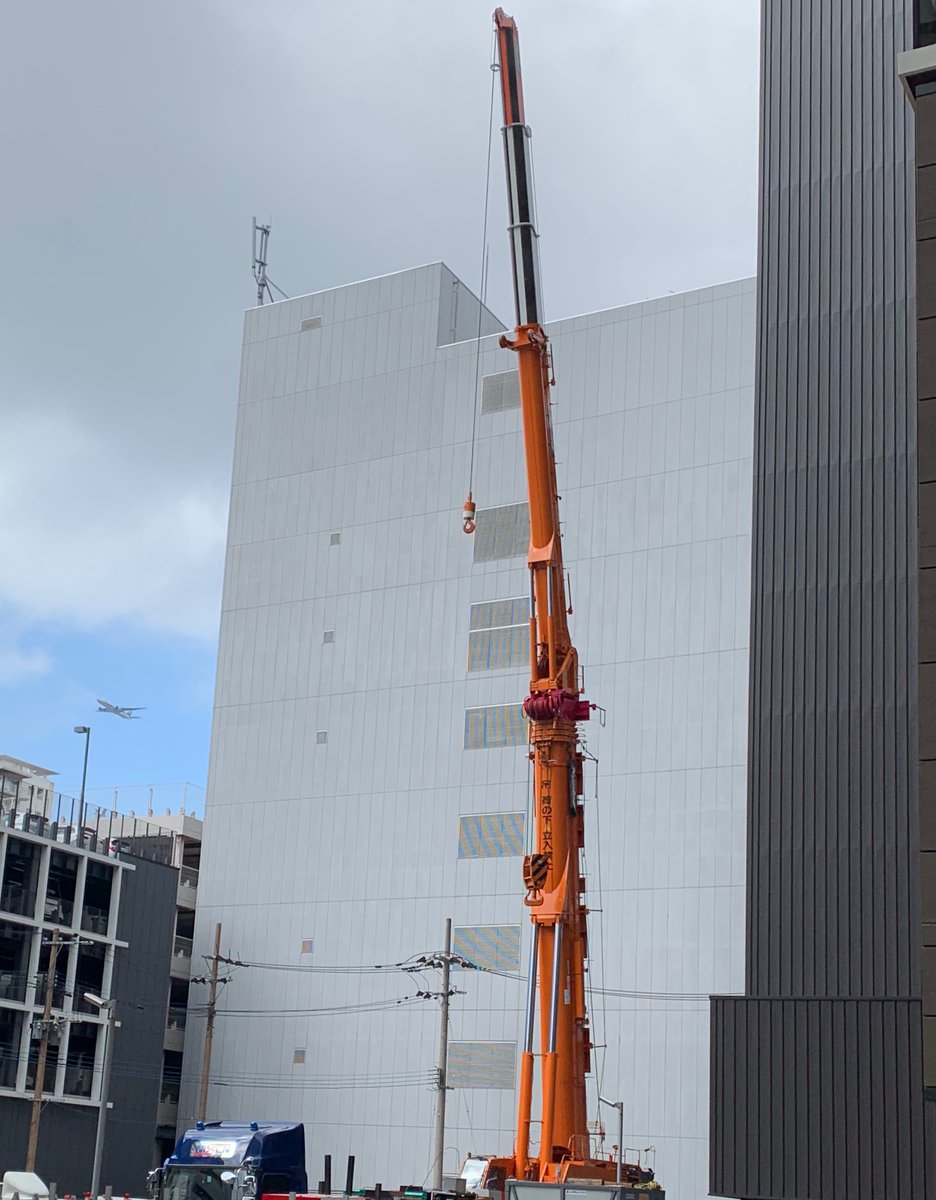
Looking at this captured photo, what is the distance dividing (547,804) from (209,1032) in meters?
45.7

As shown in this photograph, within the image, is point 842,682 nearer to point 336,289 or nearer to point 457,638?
point 457,638

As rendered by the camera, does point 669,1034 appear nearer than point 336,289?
Yes

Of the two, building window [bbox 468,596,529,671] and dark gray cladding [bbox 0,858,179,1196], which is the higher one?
building window [bbox 468,596,529,671]

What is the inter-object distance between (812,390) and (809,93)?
31.5 feet

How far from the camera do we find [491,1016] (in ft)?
229

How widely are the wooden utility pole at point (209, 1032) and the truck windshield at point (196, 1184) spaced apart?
39.8 m

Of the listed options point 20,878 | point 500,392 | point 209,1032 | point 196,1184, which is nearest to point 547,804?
point 196,1184

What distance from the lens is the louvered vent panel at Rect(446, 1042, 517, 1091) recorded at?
6862 cm

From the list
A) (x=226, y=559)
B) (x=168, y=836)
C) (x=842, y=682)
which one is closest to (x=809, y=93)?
(x=842, y=682)

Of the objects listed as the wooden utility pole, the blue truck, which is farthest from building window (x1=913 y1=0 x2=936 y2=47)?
the wooden utility pole

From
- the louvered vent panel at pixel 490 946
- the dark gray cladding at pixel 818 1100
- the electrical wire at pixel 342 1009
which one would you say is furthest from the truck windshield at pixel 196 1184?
the electrical wire at pixel 342 1009

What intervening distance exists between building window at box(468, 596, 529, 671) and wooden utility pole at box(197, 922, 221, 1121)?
698 inches

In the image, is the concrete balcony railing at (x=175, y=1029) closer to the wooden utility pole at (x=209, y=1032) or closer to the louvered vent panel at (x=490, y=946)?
the wooden utility pole at (x=209, y=1032)

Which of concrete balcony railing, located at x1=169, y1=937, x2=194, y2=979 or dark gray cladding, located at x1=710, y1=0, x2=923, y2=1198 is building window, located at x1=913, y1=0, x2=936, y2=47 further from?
concrete balcony railing, located at x1=169, y1=937, x2=194, y2=979
